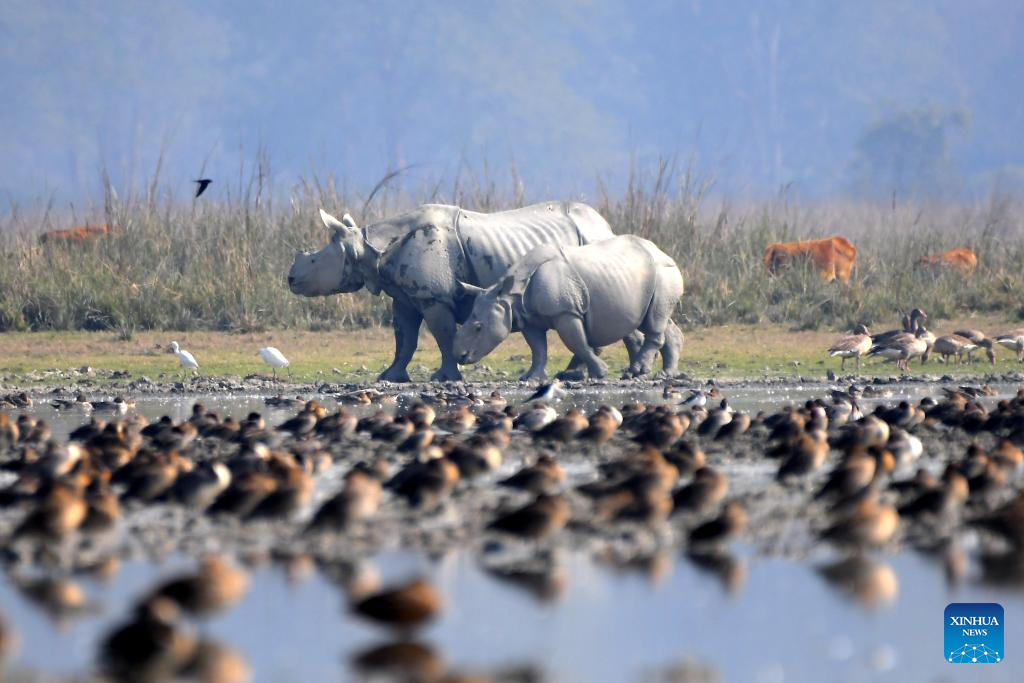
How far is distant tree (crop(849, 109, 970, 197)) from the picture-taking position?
88.0 m

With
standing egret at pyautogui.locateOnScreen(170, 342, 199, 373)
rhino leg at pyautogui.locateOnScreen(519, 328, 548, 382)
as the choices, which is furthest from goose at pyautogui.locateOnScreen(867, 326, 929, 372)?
standing egret at pyautogui.locateOnScreen(170, 342, 199, 373)

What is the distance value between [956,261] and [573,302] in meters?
8.25

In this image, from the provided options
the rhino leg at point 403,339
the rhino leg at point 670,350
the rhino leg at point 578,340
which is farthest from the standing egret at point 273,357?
the rhino leg at point 670,350

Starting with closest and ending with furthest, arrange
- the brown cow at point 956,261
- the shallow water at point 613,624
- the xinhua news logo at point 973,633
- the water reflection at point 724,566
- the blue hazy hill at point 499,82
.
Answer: the shallow water at point 613,624
the xinhua news logo at point 973,633
the water reflection at point 724,566
the brown cow at point 956,261
the blue hazy hill at point 499,82

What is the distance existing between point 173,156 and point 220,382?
93093mm

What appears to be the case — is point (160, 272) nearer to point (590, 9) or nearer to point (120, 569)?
point (120, 569)

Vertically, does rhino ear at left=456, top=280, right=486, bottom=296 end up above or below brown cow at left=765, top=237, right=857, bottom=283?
below

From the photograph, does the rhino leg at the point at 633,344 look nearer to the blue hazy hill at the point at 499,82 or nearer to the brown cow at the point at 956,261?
the brown cow at the point at 956,261

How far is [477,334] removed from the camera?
1861 cm

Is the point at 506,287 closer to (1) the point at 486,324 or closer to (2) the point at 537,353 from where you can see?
(1) the point at 486,324

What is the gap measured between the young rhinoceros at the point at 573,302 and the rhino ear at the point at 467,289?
0.6 inches

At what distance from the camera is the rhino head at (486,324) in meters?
18.5

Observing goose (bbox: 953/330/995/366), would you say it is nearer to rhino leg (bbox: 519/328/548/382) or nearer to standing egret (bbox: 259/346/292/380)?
rhino leg (bbox: 519/328/548/382)

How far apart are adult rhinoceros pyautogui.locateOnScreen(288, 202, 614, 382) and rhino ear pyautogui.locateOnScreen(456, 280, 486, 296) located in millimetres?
16
